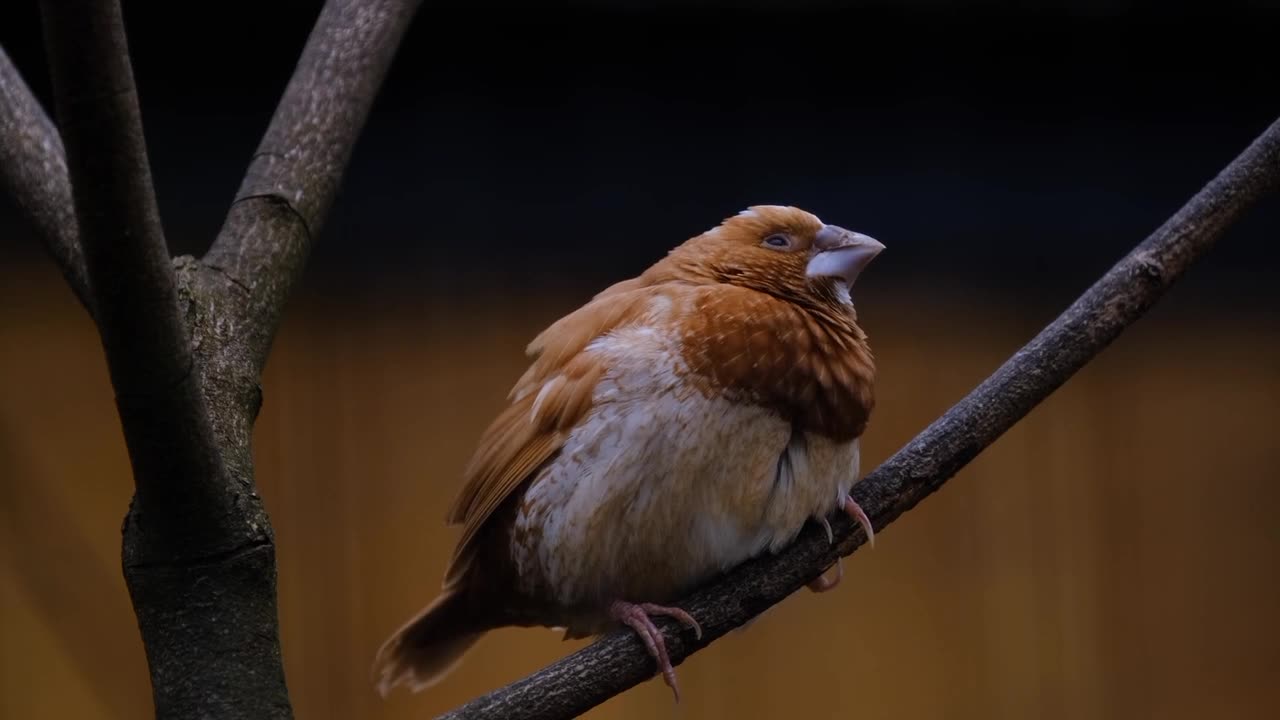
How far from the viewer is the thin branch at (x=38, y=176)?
1.63m

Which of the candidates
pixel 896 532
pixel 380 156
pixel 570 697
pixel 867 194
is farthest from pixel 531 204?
pixel 570 697

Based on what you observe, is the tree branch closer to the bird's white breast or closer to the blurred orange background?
the bird's white breast

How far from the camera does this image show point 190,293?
1.66 m

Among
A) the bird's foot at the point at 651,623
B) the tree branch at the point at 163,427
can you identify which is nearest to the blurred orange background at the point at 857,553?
the bird's foot at the point at 651,623

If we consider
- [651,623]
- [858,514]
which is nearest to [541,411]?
[651,623]

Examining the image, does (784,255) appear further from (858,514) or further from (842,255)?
(858,514)

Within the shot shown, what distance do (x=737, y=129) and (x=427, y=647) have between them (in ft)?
5.07

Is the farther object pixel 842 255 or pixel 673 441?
pixel 842 255

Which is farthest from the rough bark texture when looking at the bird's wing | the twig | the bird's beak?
the bird's beak

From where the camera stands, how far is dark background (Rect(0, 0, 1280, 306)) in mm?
2986

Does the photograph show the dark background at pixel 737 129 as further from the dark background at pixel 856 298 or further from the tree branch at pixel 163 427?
the tree branch at pixel 163 427

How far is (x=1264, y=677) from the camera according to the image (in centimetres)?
291

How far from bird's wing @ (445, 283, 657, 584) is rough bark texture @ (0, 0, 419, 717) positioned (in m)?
0.36

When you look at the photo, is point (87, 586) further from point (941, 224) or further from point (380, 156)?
point (941, 224)
